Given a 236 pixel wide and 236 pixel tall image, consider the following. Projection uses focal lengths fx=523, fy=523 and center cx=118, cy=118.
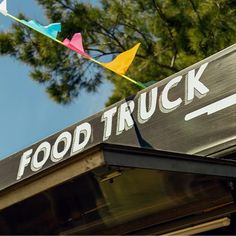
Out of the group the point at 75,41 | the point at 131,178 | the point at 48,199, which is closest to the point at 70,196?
the point at 48,199

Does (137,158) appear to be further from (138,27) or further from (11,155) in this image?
(138,27)

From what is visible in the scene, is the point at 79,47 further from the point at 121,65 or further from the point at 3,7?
the point at 3,7

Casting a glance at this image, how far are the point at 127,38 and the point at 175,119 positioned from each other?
769 centimetres

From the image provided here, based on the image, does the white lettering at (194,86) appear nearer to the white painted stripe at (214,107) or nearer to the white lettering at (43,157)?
the white painted stripe at (214,107)

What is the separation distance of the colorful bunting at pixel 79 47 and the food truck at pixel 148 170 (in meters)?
1.37

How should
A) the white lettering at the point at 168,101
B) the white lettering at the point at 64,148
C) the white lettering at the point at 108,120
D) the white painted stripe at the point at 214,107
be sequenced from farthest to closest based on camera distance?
the white lettering at the point at 64,148
the white lettering at the point at 108,120
the white lettering at the point at 168,101
the white painted stripe at the point at 214,107

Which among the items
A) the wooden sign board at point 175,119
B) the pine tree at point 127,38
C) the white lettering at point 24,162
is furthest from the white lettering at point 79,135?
the pine tree at point 127,38

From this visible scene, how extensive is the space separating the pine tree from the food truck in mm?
6104

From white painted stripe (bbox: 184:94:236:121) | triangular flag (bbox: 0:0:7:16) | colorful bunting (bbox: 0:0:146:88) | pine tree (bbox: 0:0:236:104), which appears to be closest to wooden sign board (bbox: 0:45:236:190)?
white painted stripe (bbox: 184:94:236:121)

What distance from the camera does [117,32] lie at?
1120 cm

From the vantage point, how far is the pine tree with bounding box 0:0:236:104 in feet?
32.0

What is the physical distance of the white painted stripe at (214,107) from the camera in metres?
3.25

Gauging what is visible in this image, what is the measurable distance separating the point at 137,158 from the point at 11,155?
2.35m

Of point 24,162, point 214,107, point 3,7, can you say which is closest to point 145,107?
point 214,107
